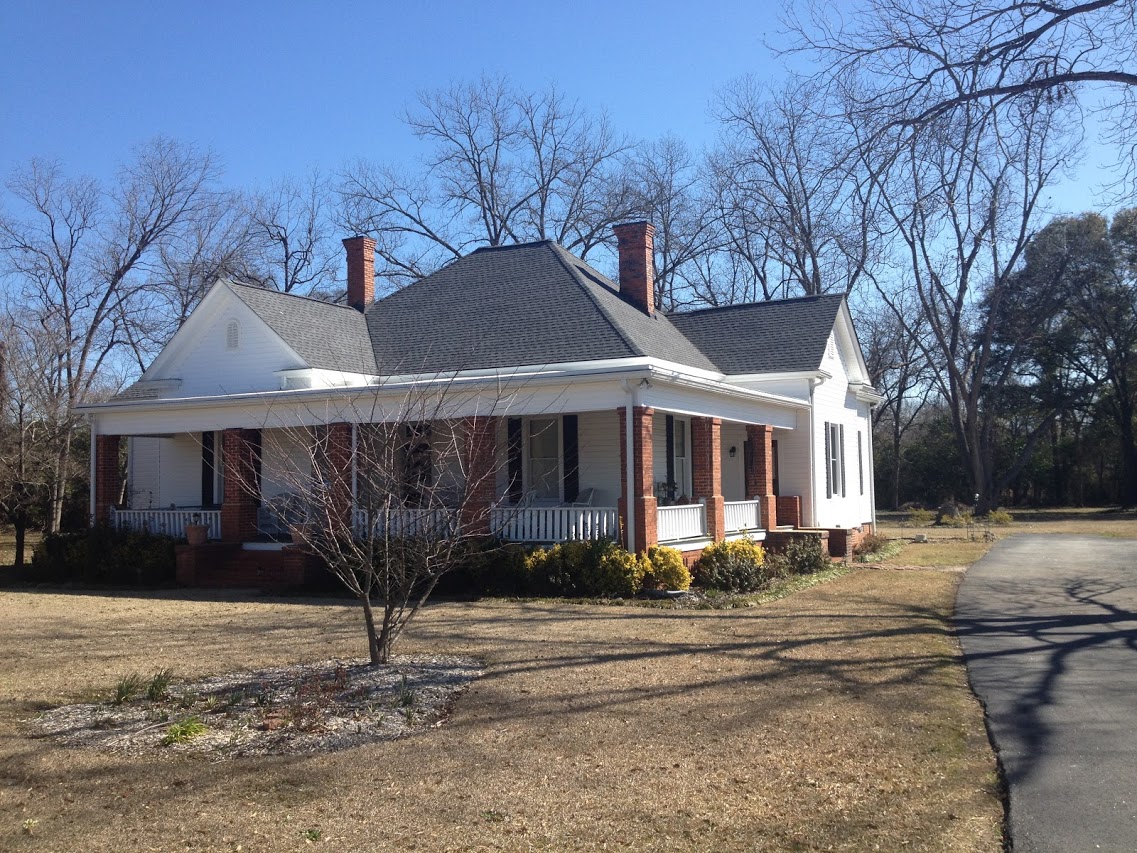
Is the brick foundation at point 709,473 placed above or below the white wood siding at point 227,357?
below

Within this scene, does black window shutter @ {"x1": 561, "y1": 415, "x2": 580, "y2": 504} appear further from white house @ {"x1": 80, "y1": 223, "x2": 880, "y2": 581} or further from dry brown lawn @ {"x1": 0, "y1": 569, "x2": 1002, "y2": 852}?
dry brown lawn @ {"x1": 0, "y1": 569, "x2": 1002, "y2": 852}

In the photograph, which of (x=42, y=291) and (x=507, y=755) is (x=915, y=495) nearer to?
(x=42, y=291)

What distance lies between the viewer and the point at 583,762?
6781mm

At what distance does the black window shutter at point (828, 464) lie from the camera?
949 inches

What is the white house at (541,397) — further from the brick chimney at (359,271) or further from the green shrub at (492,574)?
the green shrub at (492,574)

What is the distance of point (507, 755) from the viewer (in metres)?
6.97

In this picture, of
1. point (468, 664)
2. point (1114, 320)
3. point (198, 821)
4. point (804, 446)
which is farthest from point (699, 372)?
point (1114, 320)

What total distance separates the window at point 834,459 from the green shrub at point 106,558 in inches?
588

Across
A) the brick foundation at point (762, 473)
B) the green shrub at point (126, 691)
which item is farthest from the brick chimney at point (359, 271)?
the green shrub at point (126, 691)

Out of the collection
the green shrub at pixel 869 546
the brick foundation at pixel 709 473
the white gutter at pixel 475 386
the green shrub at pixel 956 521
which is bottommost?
the green shrub at pixel 869 546

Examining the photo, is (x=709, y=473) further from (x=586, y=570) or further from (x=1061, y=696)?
(x=1061, y=696)

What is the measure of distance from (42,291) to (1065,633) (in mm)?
36511

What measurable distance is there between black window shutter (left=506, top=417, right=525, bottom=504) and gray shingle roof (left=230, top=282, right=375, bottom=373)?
13.1 ft

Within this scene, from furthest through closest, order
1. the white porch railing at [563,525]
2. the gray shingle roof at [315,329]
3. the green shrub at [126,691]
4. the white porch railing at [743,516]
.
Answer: the gray shingle roof at [315,329], the white porch railing at [743,516], the white porch railing at [563,525], the green shrub at [126,691]
